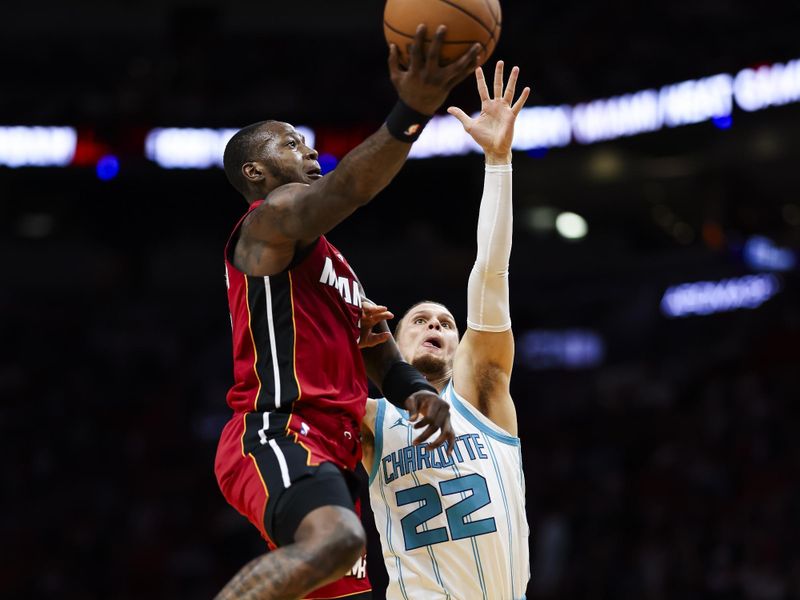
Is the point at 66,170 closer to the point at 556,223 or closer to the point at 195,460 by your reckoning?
the point at 195,460

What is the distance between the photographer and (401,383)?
4211mm

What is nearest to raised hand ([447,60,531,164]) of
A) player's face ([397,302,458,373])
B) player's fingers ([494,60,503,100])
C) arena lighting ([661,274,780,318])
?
player's fingers ([494,60,503,100])

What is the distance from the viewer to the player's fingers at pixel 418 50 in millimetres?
3369

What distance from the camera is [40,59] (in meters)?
16.8

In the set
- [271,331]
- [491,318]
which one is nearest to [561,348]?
[491,318]

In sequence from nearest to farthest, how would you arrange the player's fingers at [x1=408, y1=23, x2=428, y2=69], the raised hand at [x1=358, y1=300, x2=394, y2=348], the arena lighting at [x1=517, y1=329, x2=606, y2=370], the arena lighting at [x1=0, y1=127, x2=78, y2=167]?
the player's fingers at [x1=408, y1=23, x2=428, y2=69] < the raised hand at [x1=358, y1=300, x2=394, y2=348] < the arena lighting at [x1=0, y1=127, x2=78, y2=167] < the arena lighting at [x1=517, y1=329, x2=606, y2=370]

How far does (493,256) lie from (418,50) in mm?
1496

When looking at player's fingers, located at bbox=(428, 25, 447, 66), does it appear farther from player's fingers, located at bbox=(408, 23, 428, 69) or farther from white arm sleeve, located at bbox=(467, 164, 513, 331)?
white arm sleeve, located at bbox=(467, 164, 513, 331)

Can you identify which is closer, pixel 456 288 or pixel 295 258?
pixel 295 258

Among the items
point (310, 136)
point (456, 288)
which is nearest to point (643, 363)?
point (456, 288)

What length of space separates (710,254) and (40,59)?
10.3 m

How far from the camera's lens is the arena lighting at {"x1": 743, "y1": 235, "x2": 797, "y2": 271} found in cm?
1542

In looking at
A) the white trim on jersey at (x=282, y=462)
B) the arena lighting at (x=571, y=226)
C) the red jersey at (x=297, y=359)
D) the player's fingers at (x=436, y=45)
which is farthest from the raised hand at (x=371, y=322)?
the arena lighting at (x=571, y=226)

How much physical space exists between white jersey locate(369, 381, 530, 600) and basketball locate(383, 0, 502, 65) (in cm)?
175
